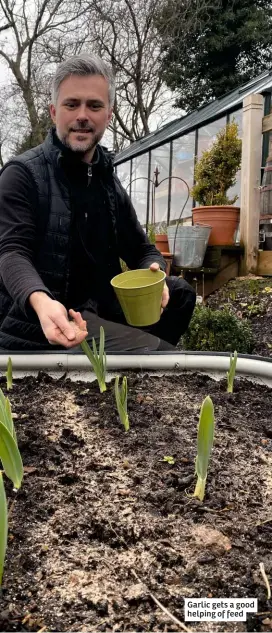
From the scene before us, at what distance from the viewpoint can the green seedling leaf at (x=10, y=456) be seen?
0.78 meters

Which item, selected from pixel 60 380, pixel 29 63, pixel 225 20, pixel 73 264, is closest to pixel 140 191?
pixel 29 63

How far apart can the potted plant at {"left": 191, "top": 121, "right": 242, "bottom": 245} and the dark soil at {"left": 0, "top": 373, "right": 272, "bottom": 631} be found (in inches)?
166

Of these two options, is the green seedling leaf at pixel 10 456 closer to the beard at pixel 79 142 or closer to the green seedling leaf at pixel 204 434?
the green seedling leaf at pixel 204 434

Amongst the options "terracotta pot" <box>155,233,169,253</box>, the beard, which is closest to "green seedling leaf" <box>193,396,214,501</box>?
the beard

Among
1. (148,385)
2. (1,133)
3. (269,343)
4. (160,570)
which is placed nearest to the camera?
(160,570)

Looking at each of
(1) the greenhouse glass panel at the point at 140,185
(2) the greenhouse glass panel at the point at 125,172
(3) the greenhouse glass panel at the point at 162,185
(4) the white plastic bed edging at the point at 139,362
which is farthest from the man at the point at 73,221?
(2) the greenhouse glass panel at the point at 125,172

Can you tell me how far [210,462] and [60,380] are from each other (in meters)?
0.50

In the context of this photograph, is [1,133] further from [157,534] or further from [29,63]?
[157,534]

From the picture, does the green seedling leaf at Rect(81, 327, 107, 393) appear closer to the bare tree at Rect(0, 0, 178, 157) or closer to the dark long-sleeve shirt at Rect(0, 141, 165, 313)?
the dark long-sleeve shirt at Rect(0, 141, 165, 313)

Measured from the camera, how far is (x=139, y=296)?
4.66 ft

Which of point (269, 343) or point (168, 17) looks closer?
point (269, 343)

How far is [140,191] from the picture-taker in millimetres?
12953

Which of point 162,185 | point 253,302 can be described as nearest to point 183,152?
point 162,185
